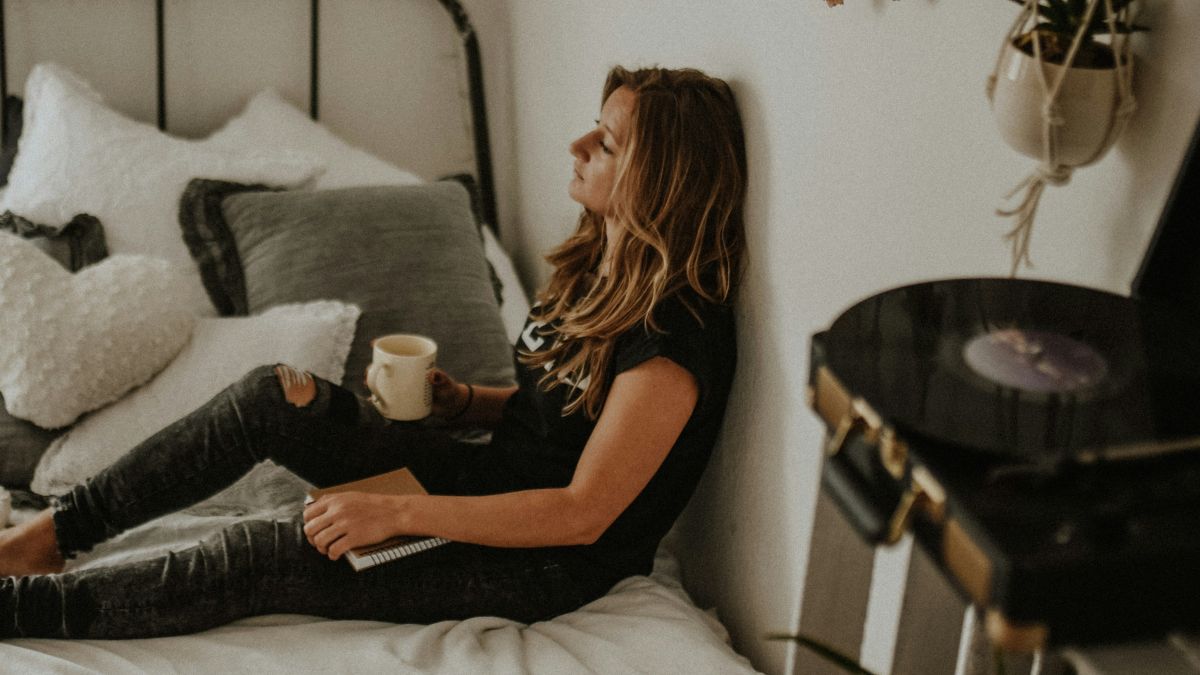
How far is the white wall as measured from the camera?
78 cm

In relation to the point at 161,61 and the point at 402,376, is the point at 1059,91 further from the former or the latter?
the point at 161,61

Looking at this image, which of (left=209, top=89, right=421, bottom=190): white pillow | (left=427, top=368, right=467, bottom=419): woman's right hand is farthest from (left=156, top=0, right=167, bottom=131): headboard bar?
(left=427, top=368, right=467, bottom=419): woman's right hand

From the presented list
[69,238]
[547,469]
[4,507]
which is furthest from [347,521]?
[69,238]

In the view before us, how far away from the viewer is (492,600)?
1.34 meters

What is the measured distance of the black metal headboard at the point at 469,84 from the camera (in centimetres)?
221

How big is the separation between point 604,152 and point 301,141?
100cm

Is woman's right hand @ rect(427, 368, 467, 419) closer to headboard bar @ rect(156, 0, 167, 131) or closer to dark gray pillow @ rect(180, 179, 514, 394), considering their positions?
dark gray pillow @ rect(180, 179, 514, 394)

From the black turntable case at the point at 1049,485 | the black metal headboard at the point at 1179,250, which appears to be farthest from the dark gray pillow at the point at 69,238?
the black metal headboard at the point at 1179,250

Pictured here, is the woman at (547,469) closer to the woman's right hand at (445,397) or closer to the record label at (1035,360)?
the woman's right hand at (445,397)

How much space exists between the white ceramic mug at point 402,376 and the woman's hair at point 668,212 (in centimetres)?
28

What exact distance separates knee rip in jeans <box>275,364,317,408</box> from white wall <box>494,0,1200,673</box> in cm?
53

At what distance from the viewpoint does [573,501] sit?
4.19ft

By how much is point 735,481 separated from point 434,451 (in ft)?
1.35

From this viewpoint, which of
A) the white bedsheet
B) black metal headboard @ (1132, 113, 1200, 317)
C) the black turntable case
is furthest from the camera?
the white bedsheet
